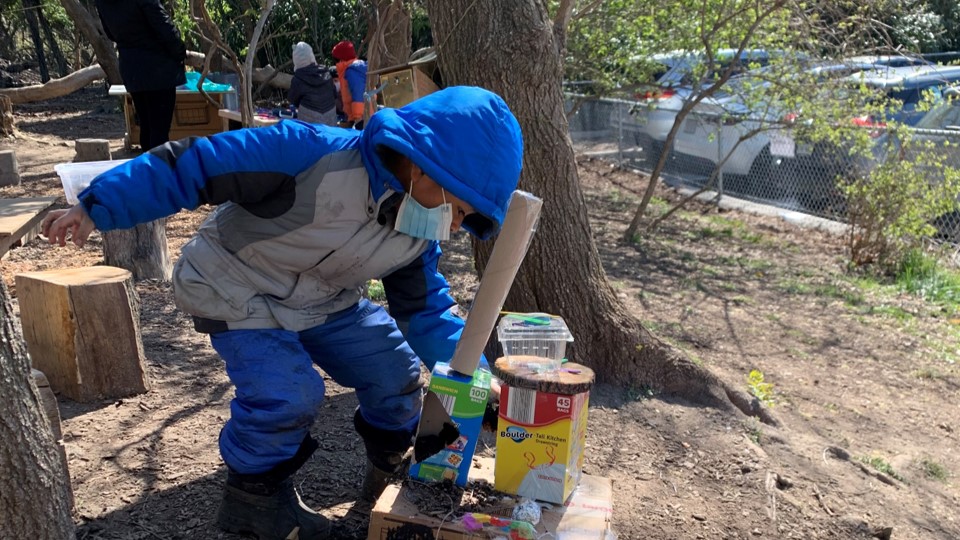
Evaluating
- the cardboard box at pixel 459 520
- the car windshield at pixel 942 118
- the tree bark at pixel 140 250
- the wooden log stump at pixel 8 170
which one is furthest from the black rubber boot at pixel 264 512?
the car windshield at pixel 942 118

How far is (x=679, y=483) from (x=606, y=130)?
10369 mm

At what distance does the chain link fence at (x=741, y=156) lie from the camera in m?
8.54

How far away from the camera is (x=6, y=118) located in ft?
37.5

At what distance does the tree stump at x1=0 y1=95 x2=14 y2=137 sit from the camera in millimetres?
11156

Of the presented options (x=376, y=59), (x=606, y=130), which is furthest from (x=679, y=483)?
(x=606, y=130)

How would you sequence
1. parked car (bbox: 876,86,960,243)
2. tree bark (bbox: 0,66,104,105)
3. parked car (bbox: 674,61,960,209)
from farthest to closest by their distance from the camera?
tree bark (bbox: 0,66,104,105) → parked car (bbox: 674,61,960,209) → parked car (bbox: 876,86,960,243)

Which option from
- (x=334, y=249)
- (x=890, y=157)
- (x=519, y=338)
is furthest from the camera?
(x=890, y=157)

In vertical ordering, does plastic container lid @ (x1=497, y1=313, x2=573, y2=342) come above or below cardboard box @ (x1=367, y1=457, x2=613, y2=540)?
above

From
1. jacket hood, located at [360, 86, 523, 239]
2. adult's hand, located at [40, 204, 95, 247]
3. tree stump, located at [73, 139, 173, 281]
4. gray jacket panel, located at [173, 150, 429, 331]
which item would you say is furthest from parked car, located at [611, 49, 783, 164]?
adult's hand, located at [40, 204, 95, 247]

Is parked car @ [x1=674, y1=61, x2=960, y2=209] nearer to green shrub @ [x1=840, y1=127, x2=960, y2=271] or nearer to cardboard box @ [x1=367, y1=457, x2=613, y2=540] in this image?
green shrub @ [x1=840, y1=127, x2=960, y2=271]

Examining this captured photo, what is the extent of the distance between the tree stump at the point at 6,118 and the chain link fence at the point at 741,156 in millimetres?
7219

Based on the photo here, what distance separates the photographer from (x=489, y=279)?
2.66m

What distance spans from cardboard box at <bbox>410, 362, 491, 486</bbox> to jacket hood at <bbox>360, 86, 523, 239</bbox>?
19.1 inches

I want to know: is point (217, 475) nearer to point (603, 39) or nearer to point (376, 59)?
point (376, 59)
